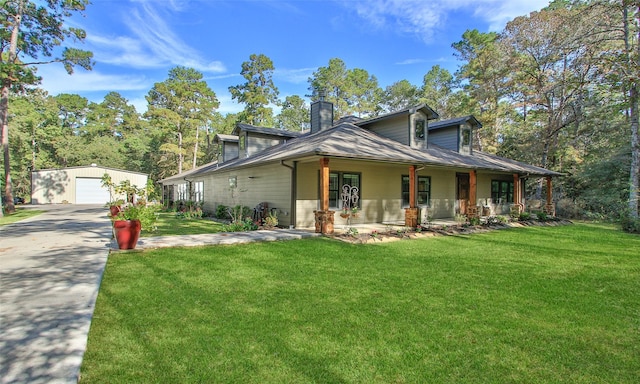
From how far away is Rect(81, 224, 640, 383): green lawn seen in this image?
2309mm

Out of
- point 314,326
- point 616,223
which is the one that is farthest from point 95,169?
point 616,223

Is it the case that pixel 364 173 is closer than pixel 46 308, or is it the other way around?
pixel 46 308

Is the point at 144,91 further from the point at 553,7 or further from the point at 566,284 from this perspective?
the point at 566,284

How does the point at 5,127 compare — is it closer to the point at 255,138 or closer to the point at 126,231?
the point at 255,138

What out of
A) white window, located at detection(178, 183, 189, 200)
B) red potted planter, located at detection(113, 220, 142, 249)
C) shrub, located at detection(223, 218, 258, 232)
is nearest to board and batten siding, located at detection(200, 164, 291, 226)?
shrub, located at detection(223, 218, 258, 232)

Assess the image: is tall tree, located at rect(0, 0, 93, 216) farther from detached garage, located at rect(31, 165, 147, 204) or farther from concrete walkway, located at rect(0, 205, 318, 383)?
concrete walkway, located at rect(0, 205, 318, 383)

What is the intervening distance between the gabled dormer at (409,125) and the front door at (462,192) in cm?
312

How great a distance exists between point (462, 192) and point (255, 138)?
10618 mm

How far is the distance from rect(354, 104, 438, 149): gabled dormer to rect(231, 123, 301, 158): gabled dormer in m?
5.05

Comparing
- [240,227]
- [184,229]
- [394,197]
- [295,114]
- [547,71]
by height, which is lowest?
[184,229]

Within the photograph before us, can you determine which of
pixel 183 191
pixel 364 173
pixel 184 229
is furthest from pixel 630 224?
pixel 183 191

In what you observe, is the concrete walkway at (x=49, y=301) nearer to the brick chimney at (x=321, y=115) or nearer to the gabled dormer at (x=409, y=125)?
the brick chimney at (x=321, y=115)

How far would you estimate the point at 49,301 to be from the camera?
11.8ft

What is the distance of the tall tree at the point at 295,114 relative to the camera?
41250 millimetres
